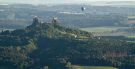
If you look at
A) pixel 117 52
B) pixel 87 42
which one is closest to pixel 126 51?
pixel 117 52

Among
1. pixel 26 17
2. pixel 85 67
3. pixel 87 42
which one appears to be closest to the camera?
pixel 85 67

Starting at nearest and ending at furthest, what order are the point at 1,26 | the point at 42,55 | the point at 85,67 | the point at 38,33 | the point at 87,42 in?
the point at 85,67, the point at 42,55, the point at 87,42, the point at 38,33, the point at 1,26

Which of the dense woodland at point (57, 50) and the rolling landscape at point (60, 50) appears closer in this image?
the rolling landscape at point (60, 50)

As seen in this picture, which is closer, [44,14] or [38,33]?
[38,33]

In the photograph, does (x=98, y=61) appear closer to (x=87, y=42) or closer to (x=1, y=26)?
(x=87, y=42)

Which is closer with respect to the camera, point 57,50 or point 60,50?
point 60,50

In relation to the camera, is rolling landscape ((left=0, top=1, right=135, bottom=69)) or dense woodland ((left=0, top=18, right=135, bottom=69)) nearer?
rolling landscape ((left=0, top=1, right=135, bottom=69))
